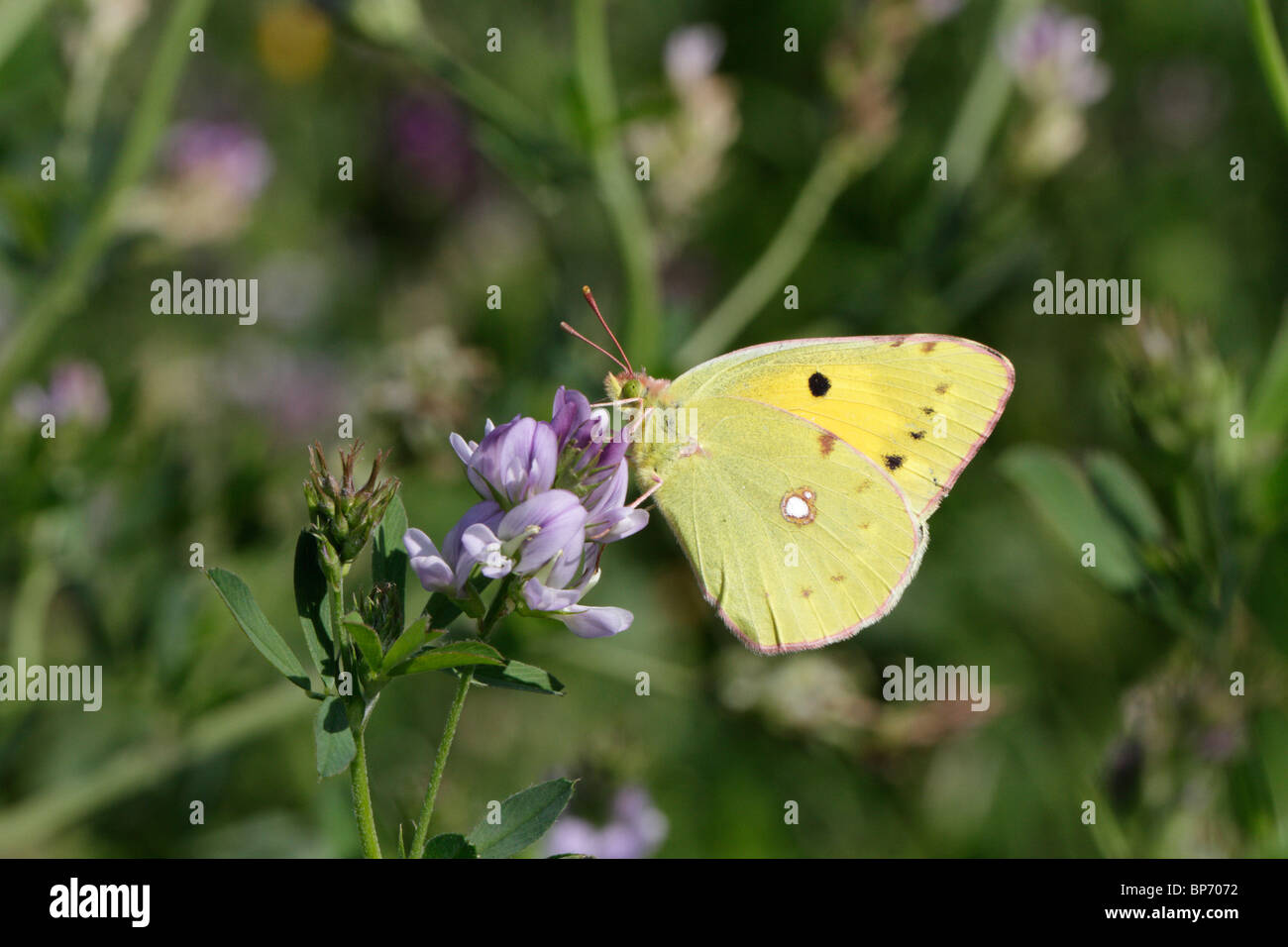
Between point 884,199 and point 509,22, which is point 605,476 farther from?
point 509,22

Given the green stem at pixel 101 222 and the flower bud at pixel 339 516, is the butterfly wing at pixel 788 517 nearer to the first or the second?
the flower bud at pixel 339 516

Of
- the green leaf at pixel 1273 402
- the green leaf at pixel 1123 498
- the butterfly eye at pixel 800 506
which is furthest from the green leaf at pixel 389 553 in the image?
the green leaf at pixel 1273 402

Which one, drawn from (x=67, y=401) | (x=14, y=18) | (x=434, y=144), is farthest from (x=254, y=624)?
(x=434, y=144)

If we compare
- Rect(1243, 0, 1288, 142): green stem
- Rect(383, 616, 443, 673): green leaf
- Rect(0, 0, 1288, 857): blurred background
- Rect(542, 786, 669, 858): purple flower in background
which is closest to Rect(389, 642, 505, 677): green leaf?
Rect(383, 616, 443, 673): green leaf

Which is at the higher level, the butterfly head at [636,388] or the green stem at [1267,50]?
the green stem at [1267,50]
